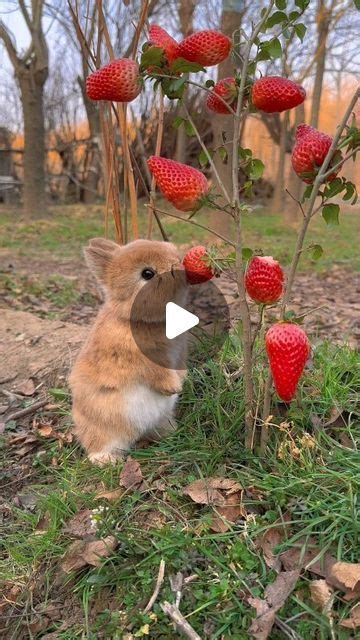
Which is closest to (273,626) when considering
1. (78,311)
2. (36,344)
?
(36,344)

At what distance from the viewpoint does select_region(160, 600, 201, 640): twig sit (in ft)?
4.51

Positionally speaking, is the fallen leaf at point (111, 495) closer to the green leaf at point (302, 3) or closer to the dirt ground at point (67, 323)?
the dirt ground at point (67, 323)

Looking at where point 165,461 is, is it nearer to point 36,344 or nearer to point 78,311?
point 36,344

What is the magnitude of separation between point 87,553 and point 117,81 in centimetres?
130

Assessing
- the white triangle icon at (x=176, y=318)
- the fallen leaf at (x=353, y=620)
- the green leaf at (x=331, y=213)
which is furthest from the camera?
the white triangle icon at (x=176, y=318)

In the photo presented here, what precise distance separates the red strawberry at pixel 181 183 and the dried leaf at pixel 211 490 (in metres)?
0.82

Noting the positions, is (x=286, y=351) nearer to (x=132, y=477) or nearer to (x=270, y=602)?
(x=270, y=602)

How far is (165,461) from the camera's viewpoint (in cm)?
192

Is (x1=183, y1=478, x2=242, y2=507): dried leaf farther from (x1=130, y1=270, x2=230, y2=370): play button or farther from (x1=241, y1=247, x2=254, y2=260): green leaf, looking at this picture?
(x1=241, y1=247, x2=254, y2=260): green leaf

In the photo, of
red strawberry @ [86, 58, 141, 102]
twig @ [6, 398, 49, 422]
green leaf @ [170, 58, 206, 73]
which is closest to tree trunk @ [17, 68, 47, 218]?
twig @ [6, 398, 49, 422]

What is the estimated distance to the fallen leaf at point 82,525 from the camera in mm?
1729

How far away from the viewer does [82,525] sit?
1.79m

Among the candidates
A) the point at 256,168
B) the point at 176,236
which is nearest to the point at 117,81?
the point at 256,168

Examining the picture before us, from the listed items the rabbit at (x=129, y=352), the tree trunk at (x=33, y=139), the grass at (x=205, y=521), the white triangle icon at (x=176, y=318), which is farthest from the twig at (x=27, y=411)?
the tree trunk at (x=33, y=139)
